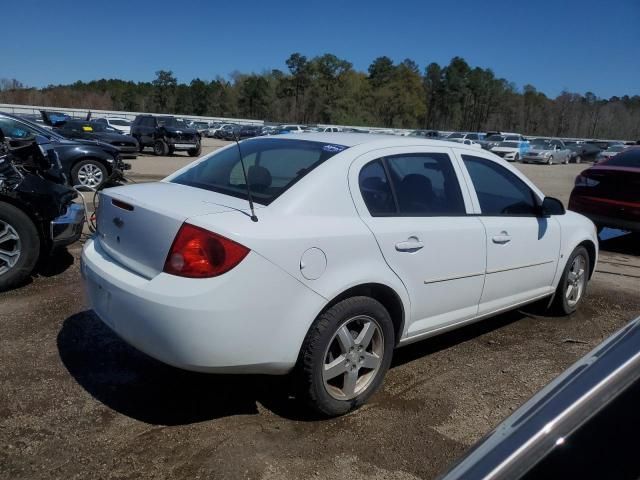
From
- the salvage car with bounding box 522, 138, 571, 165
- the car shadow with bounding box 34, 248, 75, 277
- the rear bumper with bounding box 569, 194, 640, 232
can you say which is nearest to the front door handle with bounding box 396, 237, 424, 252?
the car shadow with bounding box 34, 248, 75, 277

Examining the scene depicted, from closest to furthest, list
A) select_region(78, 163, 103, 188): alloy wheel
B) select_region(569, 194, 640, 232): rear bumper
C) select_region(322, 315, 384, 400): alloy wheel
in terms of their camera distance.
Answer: select_region(322, 315, 384, 400): alloy wheel < select_region(569, 194, 640, 232): rear bumper < select_region(78, 163, 103, 188): alloy wheel

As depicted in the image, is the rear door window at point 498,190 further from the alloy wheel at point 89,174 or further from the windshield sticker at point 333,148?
the alloy wheel at point 89,174

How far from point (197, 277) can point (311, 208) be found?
712 mm

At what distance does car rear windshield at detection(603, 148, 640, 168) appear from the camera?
8.16 m

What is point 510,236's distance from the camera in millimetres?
3932

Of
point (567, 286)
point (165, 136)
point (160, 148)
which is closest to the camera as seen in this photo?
point (567, 286)

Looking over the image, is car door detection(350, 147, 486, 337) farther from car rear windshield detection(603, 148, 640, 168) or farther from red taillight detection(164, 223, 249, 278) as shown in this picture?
car rear windshield detection(603, 148, 640, 168)

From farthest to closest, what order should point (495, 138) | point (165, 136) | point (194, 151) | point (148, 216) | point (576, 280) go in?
point (495, 138) → point (194, 151) → point (165, 136) → point (576, 280) → point (148, 216)

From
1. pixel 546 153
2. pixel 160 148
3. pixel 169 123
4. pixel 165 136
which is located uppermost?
pixel 169 123

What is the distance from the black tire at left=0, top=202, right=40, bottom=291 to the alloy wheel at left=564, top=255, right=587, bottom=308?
4805mm

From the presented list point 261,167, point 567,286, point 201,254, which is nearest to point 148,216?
A: point 201,254

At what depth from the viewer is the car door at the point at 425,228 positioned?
3162mm

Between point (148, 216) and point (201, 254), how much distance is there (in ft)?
1.58

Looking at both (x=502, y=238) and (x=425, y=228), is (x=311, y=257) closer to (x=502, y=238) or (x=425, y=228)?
(x=425, y=228)
